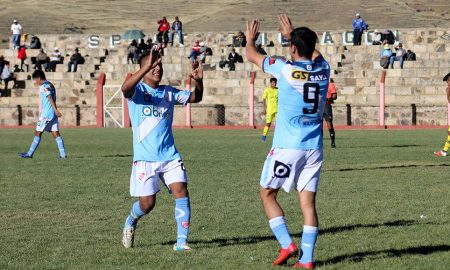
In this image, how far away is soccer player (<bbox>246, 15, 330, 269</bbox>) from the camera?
9.61m

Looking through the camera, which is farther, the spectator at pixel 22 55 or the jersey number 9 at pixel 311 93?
the spectator at pixel 22 55

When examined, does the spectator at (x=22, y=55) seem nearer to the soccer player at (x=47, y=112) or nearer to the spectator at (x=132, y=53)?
the spectator at (x=132, y=53)

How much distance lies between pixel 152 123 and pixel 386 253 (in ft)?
8.69

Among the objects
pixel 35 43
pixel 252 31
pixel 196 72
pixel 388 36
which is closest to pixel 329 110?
pixel 196 72

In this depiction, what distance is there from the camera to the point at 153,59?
10.5 m

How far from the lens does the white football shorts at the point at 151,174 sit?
11.1m

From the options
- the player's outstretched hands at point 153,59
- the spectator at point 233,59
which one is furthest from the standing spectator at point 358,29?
the player's outstretched hands at point 153,59

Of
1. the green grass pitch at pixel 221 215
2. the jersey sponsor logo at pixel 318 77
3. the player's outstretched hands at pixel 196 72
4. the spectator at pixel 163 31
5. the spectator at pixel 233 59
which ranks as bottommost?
the green grass pitch at pixel 221 215

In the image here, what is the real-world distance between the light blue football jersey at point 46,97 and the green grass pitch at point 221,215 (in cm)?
Answer: 104

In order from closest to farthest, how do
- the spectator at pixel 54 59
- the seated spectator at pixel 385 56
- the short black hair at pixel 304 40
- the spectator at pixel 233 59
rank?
the short black hair at pixel 304 40 < the seated spectator at pixel 385 56 < the spectator at pixel 233 59 < the spectator at pixel 54 59

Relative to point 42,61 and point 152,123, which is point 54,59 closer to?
point 42,61

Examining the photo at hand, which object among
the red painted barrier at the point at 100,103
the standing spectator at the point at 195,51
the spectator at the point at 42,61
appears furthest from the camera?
the spectator at the point at 42,61

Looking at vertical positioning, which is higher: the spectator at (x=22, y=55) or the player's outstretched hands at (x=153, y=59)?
the spectator at (x=22, y=55)

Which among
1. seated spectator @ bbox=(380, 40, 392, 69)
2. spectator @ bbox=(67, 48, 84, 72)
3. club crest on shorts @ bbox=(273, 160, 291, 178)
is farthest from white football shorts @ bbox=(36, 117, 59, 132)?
spectator @ bbox=(67, 48, 84, 72)
